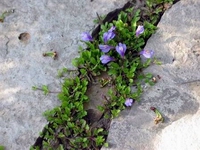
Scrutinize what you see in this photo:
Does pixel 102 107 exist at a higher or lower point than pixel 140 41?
lower

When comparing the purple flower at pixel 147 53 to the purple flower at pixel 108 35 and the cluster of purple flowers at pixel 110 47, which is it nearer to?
the cluster of purple flowers at pixel 110 47

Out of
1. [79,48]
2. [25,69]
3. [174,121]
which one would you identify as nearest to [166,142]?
[174,121]

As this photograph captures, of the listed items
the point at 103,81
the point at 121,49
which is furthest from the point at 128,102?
the point at 121,49

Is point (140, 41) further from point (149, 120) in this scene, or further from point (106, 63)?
point (149, 120)

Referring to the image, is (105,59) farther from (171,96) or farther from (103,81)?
(171,96)

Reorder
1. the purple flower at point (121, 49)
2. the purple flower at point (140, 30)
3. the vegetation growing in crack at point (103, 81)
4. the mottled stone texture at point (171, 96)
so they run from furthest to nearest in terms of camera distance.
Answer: the purple flower at point (140, 30)
the purple flower at point (121, 49)
the vegetation growing in crack at point (103, 81)
the mottled stone texture at point (171, 96)

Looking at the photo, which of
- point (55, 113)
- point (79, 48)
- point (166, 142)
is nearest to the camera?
point (166, 142)

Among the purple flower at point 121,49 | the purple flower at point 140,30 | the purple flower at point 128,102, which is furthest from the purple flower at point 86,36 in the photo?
the purple flower at point 128,102

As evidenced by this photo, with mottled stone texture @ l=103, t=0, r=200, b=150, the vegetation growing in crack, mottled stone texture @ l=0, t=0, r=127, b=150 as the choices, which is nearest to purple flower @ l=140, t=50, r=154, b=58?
the vegetation growing in crack
